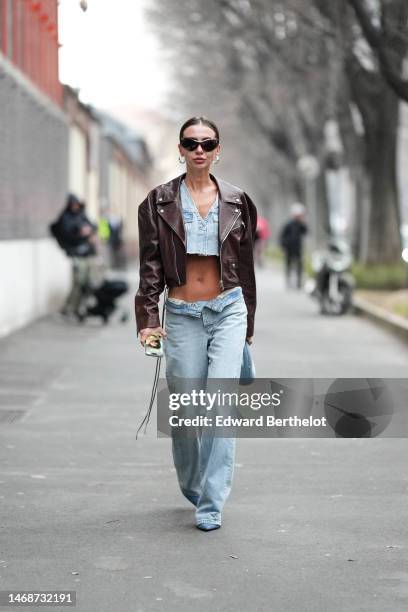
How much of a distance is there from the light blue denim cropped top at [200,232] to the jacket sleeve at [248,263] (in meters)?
0.16

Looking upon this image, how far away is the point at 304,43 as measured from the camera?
31391 mm

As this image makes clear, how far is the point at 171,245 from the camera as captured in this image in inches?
251

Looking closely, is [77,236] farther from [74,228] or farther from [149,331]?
[149,331]

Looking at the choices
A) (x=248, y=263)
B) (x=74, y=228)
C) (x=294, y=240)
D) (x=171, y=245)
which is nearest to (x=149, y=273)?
(x=171, y=245)

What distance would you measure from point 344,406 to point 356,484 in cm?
65

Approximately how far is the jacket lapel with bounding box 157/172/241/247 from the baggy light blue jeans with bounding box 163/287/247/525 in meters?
0.30

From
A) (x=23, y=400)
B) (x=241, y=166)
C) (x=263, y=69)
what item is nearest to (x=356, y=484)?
(x=23, y=400)

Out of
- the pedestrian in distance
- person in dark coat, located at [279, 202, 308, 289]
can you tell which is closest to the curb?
the pedestrian in distance

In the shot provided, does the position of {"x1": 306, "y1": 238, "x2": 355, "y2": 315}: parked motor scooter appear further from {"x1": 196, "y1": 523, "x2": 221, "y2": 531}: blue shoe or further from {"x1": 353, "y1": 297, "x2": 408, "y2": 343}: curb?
{"x1": 196, "y1": 523, "x2": 221, "y2": 531}: blue shoe

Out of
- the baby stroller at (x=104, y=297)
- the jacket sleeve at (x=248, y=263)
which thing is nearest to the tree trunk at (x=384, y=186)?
the baby stroller at (x=104, y=297)

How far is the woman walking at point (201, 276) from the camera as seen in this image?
6.37 m

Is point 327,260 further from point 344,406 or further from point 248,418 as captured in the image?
point 248,418

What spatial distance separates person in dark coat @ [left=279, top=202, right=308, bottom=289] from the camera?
102 feet

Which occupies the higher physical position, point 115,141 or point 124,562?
point 115,141
